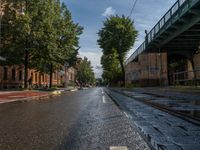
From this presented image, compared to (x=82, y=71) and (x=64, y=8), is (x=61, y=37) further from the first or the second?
(x=82, y=71)

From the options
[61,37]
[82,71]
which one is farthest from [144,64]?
[82,71]

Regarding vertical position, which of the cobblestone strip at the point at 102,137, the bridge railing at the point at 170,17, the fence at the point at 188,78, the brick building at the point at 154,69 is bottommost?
the cobblestone strip at the point at 102,137

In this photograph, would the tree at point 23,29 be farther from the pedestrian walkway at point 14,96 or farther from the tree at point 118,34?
the tree at point 118,34

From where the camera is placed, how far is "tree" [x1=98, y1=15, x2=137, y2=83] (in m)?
75.1

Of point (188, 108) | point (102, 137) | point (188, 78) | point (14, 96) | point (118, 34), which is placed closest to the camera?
point (102, 137)

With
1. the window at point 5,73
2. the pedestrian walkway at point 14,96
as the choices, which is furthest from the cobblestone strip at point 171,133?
the window at point 5,73

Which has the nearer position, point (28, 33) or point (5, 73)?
point (28, 33)

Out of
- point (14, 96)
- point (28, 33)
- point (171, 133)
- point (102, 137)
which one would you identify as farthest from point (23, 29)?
point (171, 133)

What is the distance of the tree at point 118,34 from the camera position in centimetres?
7506

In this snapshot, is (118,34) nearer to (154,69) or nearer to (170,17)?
(154,69)

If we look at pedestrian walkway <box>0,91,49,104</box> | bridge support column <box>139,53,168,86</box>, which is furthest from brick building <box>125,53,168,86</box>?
pedestrian walkway <box>0,91,49,104</box>

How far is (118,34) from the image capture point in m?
75.4

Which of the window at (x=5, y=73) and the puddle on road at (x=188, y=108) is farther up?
the window at (x=5, y=73)

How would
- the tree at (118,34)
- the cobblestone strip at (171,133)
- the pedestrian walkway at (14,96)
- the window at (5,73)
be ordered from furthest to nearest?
the tree at (118,34), the window at (5,73), the pedestrian walkway at (14,96), the cobblestone strip at (171,133)
